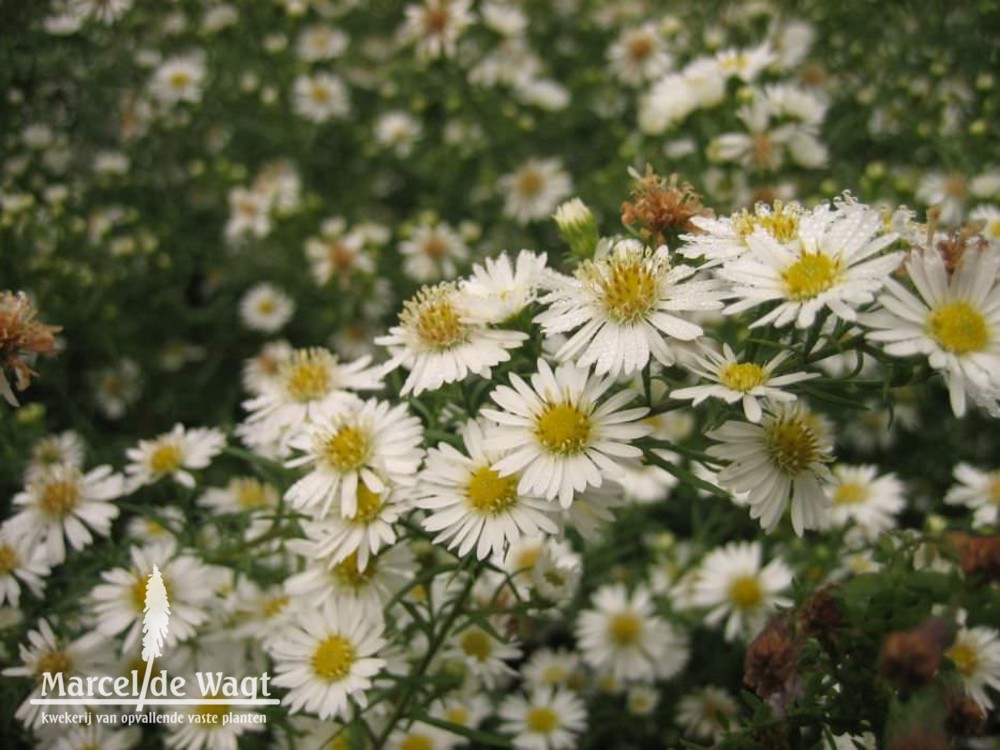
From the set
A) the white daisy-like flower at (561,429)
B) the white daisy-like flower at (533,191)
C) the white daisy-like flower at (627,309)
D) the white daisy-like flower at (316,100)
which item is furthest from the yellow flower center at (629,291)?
the white daisy-like flower at (316,100)

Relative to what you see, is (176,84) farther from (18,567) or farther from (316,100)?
(18,567)

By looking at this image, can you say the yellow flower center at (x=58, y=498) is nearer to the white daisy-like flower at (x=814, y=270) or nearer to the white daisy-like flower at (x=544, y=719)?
the white daisy-like flower at (x=544, y=719)

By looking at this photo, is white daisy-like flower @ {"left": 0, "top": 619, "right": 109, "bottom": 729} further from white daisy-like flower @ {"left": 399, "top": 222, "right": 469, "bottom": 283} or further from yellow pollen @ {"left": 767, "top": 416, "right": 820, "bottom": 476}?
white daisy-like flower @ {"left": 399, "top": 222, "right": 469, "bottom": 283}

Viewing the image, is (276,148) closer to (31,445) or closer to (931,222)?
(31,445)

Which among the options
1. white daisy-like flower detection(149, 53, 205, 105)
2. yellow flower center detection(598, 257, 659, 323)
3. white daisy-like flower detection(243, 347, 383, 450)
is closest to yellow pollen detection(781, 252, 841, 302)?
yellow flower center detection(598, 257, 659, 323)

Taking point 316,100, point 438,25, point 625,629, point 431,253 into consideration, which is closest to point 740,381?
point 625,629

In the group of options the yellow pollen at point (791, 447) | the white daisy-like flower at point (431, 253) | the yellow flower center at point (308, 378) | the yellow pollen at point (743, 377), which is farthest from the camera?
the white daisy-like flower at point (431, 253)
